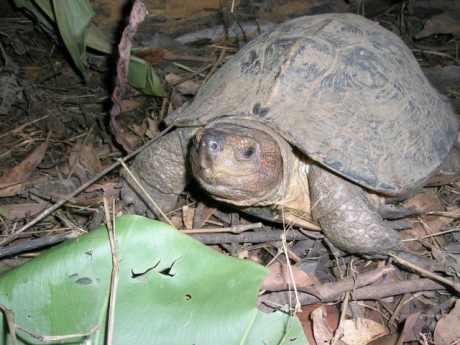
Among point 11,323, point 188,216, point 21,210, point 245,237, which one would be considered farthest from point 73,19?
point 11,323

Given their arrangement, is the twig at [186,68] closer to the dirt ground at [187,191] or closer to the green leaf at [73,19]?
the dirt ground at [187,191]

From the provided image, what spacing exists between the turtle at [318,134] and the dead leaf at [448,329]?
1.34ft

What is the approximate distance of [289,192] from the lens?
2447mm

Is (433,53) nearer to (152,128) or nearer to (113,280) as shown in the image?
(152,128)

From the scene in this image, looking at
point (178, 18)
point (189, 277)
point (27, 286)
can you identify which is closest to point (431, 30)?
point (178, 18)

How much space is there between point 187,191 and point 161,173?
28 cm

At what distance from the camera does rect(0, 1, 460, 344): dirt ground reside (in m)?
2.29

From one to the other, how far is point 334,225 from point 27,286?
1.44 meters

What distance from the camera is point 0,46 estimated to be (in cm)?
394

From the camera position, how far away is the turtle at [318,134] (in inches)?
86.4

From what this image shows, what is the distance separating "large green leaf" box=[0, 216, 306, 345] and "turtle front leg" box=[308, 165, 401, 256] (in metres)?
0.73

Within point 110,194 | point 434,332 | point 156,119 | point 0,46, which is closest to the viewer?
point 434,332

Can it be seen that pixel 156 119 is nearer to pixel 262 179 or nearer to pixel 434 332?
pixel 262 179

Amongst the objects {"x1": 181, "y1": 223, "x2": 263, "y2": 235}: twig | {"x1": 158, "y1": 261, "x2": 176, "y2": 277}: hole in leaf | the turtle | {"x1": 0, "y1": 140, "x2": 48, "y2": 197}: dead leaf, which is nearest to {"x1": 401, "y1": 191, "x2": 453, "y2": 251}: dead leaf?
the turtle
